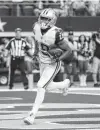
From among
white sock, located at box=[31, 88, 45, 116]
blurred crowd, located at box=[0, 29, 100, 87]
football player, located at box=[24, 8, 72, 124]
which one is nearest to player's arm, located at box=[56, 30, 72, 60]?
football player, located at box=[24, 8, 72, 124]

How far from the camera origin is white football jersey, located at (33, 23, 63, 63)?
29.5 feet

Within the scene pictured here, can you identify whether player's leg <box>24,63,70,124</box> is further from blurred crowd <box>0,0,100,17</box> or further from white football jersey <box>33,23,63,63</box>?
blurred crowd <box>0,0,100,17</box>

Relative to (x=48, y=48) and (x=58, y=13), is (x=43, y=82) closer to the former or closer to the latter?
(x=48, y=48)

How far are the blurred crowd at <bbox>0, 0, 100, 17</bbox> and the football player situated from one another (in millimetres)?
11887

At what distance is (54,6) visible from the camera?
842 inches

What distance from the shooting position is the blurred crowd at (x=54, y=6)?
2103 cm

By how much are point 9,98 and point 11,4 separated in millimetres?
7638

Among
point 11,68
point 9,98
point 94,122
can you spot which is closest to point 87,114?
point 94,122

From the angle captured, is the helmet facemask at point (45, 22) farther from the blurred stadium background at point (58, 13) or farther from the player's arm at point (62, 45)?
the blurred stadium background at point (58, 13)

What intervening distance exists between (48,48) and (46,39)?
16 cm

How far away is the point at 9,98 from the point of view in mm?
14047

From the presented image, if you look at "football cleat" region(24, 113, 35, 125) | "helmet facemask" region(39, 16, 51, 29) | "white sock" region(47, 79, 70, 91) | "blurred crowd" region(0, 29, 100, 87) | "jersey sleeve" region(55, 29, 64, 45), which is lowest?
"blurred crowd" region(0, 29, 100, 87)

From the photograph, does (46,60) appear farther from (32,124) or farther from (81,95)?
(81,95)

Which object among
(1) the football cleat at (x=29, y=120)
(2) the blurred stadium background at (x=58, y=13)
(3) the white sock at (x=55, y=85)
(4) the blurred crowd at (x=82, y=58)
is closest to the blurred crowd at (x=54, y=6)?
(2) the blurred stadium background at (x=58, y=13)
